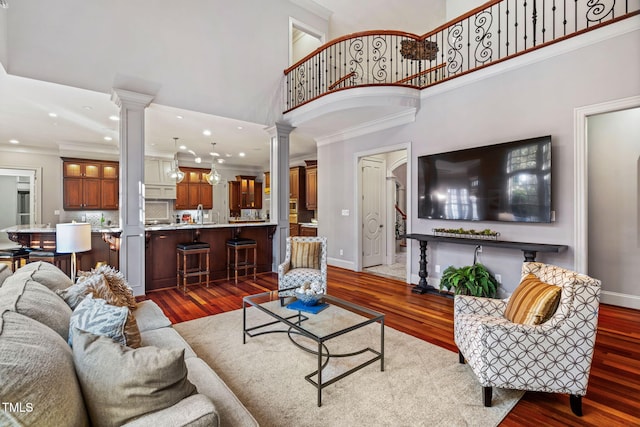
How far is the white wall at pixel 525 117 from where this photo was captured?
334 cm

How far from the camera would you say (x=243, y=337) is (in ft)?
9.66

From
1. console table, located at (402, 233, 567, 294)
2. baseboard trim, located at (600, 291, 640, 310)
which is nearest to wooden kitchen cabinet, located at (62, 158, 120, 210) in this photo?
console table, located at (402, 233, 567, 294)

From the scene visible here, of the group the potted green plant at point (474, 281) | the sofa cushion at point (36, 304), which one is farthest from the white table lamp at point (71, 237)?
the potted green plant at point (474, 281)

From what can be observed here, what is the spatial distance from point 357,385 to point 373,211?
4.67 m

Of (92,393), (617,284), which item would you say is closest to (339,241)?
(617,284)

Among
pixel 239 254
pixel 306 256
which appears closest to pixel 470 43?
pixel 306 256

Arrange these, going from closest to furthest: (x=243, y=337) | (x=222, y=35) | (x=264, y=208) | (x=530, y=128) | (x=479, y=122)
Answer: (x=243, y=337), (x=530, y=128), (x=479, y=122), (x=222, y=35), (x=264, y=208)

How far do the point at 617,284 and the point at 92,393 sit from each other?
547 cm

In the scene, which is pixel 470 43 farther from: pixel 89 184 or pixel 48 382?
pixel 89 184

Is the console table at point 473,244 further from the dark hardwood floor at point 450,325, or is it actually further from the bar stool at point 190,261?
the bar stool at point 190,261

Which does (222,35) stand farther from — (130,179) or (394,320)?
(394,320)

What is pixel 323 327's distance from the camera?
235 centimetres

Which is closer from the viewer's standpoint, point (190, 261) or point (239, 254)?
point (190, 261)

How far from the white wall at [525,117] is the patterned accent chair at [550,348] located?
2.09 metres
